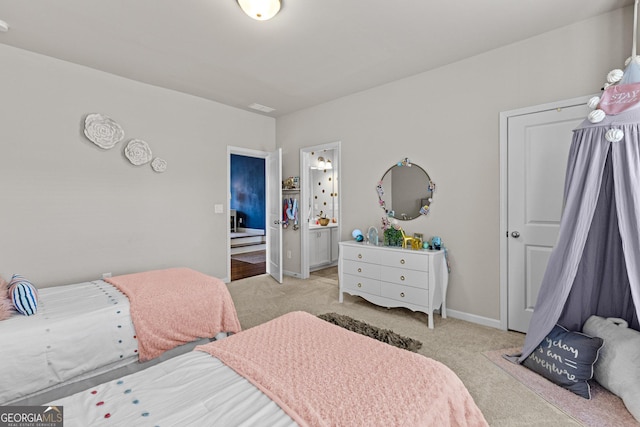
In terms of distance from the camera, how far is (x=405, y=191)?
3625mm

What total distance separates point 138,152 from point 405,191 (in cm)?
324

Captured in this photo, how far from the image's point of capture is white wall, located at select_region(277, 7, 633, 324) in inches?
99.4

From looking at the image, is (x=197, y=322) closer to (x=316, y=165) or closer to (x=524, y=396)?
(x=524, y=396)

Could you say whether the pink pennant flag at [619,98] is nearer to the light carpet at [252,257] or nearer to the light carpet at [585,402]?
the light carpet at [585,402]

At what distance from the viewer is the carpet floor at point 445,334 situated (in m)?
1.79

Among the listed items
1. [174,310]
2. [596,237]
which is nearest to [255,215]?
[174,310]

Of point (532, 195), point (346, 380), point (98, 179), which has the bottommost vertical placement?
point (346, 380)

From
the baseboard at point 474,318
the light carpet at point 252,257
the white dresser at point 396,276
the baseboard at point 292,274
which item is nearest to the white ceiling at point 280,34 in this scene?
the white dresser at point 396,276

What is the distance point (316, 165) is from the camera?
5867mm

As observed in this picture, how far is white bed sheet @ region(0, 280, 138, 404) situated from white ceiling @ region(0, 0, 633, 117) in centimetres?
219

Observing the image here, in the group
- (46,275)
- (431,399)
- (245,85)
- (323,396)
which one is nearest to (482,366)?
(431,399)

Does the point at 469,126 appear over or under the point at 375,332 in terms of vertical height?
over

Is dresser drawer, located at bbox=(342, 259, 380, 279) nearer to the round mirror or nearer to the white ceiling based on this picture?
the round mirror

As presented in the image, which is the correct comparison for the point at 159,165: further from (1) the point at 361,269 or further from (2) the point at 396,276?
(2) the point at 396,276
